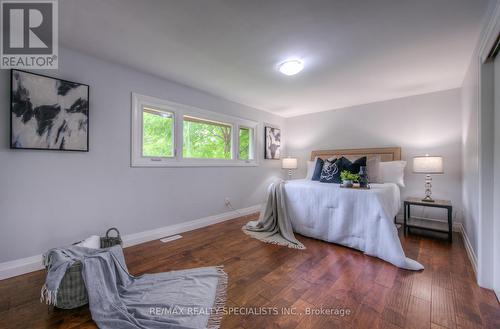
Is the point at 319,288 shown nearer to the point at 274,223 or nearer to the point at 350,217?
the point at 350,217

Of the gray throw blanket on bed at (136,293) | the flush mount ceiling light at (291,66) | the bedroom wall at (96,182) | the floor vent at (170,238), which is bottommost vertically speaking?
the floor vent at (170,238)

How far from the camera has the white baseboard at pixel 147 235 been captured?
6.14ft

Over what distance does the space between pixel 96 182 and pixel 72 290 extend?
1.25m

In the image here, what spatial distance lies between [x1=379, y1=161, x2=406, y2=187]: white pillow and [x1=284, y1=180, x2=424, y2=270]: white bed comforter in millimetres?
679

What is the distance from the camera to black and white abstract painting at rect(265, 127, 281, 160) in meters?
4.71

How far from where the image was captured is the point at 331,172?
10.9 feet

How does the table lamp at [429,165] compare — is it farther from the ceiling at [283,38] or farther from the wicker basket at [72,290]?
→ the wicker basket at [72,290]

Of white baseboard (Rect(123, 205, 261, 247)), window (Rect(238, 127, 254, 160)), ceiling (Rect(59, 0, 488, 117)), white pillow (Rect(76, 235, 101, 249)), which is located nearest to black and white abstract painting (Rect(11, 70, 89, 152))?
ceiling (Rect(59, 0, 488, 117))

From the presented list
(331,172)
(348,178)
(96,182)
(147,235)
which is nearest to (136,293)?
(147,235)

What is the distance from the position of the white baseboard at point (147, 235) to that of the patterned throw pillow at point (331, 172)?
5.51ft

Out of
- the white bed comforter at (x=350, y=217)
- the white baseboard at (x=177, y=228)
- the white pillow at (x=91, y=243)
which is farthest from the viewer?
the white baseboard at (x=177, y=228)

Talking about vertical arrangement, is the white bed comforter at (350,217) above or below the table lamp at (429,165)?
below

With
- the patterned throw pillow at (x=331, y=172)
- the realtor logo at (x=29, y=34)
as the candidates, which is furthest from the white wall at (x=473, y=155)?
the realtor logo at (x=29, y=34)

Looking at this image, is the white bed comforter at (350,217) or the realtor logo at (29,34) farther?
the white bed comforter at (350,217)
